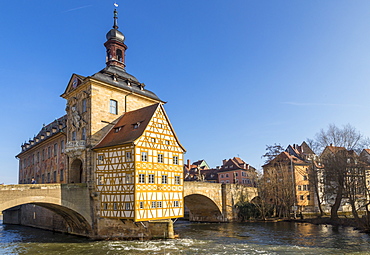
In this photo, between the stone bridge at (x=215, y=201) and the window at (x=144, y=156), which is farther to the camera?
the stone bridge at (x=215, y=201)

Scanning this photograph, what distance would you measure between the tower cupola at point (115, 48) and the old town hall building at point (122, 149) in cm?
158

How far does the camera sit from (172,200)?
27594 mm

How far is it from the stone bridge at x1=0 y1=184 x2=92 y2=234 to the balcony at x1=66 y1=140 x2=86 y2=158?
10.5 ft

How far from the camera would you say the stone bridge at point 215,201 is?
130 ft

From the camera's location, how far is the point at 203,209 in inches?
1689

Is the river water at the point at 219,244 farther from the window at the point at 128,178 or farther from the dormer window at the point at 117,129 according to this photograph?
the dormer window at the point at 117,129

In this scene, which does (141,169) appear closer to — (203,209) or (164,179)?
(164,179)

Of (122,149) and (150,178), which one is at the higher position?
(122,149)

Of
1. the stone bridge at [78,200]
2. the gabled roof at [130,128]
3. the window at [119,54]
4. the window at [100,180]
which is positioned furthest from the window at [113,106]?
the window at [119,54]

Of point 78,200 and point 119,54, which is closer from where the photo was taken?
point 78,200

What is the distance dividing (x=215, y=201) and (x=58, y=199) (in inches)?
818

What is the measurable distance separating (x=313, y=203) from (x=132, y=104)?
114 feet

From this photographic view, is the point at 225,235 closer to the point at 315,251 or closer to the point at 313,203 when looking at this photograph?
the point at 315,251

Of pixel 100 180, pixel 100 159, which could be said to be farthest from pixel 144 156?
pixel 100 180
